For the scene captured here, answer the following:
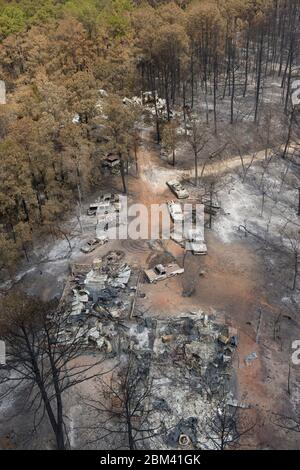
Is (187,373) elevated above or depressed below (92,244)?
below

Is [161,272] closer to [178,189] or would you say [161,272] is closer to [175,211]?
[175,211]

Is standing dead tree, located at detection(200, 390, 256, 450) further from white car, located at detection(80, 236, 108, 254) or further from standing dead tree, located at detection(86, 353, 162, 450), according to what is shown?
white car, located at detection(80, 236, 108, 254)

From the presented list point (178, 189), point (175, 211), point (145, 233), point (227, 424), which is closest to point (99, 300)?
point (145, 233)

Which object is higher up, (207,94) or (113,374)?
(207,94)

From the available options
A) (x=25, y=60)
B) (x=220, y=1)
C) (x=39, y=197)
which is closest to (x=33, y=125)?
(x=39, y=197)

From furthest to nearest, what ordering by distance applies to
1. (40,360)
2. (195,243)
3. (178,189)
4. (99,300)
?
(178,189) < (195,243) < (99,300) < (40,360)

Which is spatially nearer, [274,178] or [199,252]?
[199,252]

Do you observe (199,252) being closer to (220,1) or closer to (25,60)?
(25,60)

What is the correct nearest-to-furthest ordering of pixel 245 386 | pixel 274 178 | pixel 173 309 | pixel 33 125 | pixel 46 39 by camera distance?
1. pixel 245 386
2. pixel 173 309
3. pixel 33 125
4. pixel 274 178
5. pixel 46 39

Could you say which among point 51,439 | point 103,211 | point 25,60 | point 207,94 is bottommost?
point 51,439
